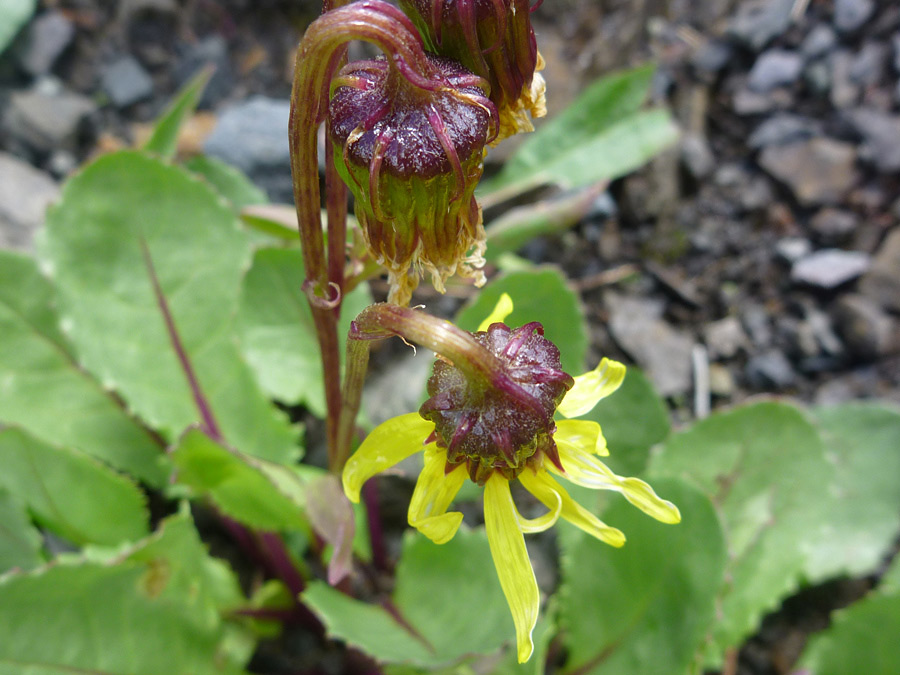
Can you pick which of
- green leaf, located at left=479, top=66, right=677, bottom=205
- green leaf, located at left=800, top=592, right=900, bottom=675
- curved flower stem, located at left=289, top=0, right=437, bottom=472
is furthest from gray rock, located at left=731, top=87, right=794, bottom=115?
curved flower stem, located at left=289, top=0, right=437, bottom=472

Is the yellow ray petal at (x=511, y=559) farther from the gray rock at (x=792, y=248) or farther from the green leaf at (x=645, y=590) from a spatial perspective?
the gray rock at (x=792, y=248)

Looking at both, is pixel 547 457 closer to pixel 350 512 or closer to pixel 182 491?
pixel 350 512

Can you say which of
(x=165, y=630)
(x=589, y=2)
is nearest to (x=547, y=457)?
(x=165, y=630)

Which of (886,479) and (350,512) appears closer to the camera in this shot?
(350,512)

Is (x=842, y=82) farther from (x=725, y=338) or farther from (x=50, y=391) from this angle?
(x=50, y=391)

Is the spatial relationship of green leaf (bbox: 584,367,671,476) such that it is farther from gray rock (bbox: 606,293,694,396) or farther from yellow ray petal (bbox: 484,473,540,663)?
yellow ray petal (bbox: 484,473,540,663)
